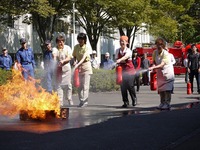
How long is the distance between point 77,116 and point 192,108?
3068 millimetres

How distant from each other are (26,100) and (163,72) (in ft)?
13.4

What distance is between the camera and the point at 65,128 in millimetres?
9523

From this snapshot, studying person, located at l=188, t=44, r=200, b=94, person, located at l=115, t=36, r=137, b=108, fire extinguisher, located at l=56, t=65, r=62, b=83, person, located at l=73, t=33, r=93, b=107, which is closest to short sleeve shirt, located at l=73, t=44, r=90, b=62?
person, located at l=73, t=33, r=93, b=107

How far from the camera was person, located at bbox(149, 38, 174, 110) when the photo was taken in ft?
43.4

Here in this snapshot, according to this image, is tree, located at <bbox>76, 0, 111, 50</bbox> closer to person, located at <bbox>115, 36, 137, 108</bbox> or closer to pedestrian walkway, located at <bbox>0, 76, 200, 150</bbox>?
person, located at <bbox>115, 36, 137, 108</bbox>

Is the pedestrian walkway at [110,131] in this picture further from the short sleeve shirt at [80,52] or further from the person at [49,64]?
the person at [49,64]

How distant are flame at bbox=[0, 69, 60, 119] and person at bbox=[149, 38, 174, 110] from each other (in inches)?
127

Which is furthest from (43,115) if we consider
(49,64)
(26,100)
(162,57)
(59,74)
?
(49,64)

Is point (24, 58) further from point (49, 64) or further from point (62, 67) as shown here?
point (62, 67)

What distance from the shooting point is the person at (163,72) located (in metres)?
13.2

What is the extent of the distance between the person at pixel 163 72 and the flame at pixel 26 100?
3234 mm

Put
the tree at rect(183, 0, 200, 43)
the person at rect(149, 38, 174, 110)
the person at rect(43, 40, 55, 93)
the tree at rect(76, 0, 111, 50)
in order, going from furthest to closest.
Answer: the tree at rect(183, 0, 200, 43)
the tree at rect(76, 0, 111, 50)
the person at rect(43, 40, 55, 93)
the person at rect(149, 38, 174, 110)

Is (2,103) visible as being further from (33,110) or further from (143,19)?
(143,19)

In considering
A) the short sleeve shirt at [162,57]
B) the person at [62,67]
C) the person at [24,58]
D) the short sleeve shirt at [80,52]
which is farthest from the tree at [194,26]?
the short sleeve shirt at [162,57]
